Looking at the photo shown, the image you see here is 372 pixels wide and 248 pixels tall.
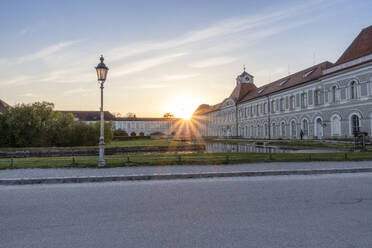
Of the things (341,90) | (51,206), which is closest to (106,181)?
(51,206)

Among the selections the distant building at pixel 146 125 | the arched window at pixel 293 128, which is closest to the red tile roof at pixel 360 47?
the arched window at pixel 293 128

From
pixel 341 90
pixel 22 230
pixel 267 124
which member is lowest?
pixel 22 230

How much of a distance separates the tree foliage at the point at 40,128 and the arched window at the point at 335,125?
31.6m

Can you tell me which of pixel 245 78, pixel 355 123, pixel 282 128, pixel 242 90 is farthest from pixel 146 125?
pixel 355 123

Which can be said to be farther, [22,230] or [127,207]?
[127,207]

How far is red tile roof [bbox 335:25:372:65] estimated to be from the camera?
2965 cm

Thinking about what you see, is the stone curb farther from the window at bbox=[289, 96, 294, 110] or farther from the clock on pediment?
the clock on pediment

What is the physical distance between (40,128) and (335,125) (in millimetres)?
36932

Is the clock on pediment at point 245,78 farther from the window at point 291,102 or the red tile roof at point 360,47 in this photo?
the red tile roof at point 360,47

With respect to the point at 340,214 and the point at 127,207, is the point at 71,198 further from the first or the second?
the point at 340,214

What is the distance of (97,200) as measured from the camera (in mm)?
6023

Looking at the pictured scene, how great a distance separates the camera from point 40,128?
29.6 metres

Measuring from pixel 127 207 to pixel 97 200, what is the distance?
1.11 metres

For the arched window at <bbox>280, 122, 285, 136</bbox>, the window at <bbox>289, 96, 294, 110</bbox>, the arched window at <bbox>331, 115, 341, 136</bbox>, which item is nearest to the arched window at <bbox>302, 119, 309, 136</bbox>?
the window at <bbox>289, 96, 294, 110</bbox>
